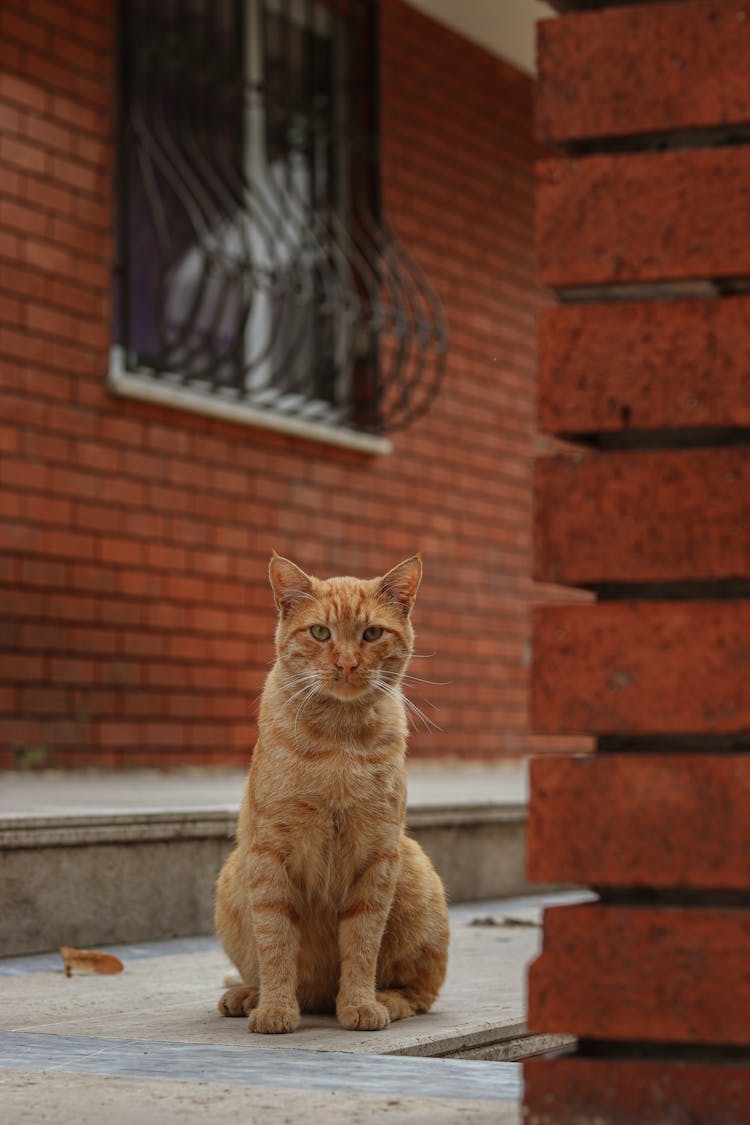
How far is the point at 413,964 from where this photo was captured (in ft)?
11.4

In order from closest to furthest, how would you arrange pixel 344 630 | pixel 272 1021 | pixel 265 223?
pixel 272 1021 < pixel 344 630 < pixel 265 223

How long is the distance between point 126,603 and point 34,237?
1418 millimetres

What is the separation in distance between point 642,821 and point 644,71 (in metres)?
0.89

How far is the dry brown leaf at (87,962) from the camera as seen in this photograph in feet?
12.8

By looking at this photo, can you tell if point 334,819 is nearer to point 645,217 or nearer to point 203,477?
point 645,217

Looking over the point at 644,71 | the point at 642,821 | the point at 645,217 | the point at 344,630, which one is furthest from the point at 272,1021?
the point at 644,71

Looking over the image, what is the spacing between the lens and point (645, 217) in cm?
206

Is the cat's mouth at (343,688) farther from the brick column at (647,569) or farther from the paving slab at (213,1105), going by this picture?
the brick column at (647,569)

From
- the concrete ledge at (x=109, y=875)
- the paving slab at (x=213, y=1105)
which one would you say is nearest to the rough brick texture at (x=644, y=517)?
the paving slab at (x=213, y=1105)

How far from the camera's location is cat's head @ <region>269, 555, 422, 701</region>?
10.8ft

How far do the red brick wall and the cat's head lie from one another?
9.56ft

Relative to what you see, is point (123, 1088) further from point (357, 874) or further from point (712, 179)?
point (712, 179)

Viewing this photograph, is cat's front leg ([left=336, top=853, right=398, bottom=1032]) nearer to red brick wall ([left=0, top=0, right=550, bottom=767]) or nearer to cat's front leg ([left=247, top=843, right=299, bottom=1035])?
cat's front leg ([left=247, top=843, right=299, bottom=1035])

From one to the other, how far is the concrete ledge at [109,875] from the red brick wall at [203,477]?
1.67 metres
